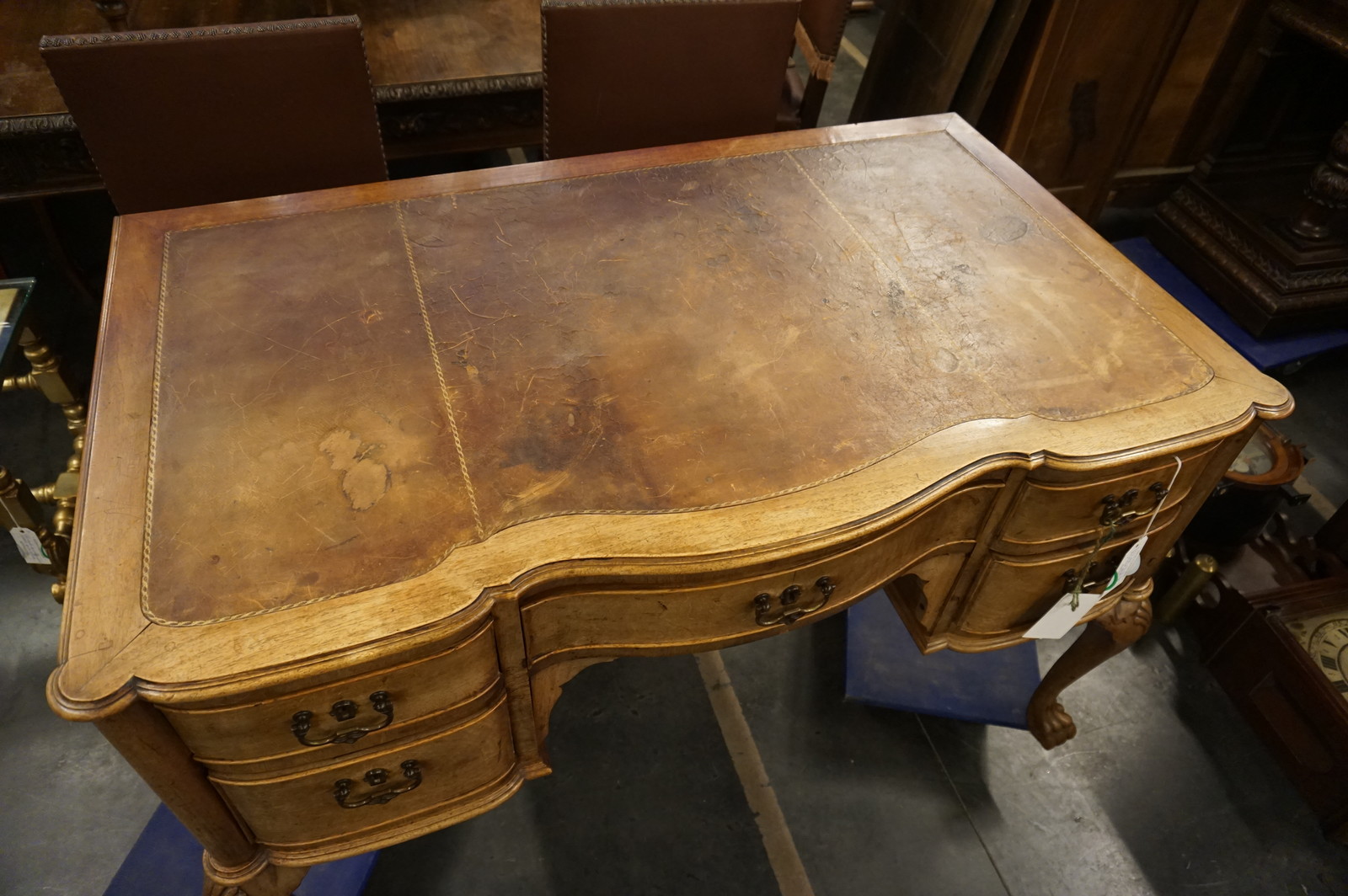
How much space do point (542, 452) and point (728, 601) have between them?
320mm

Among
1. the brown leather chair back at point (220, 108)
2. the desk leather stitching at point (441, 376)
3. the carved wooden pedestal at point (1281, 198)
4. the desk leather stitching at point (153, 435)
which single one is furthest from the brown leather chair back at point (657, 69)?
the carved wooden pedestal at point (1281, 198)

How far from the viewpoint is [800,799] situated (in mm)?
1821

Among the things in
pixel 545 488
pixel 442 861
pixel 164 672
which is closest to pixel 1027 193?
Answer: pixel 545 488

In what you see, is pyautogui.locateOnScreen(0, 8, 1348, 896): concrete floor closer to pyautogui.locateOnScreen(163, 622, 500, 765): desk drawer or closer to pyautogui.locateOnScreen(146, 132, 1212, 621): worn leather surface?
pyautogui.locateOnScreen(163, 622, 500, 765): desk drawer

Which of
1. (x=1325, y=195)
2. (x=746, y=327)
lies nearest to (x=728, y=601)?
(x=746, y=327)

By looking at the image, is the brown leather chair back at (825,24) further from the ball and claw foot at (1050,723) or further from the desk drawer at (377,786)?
the desk drawer at (377,786)

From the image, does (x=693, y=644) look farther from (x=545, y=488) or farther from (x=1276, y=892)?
(x=1276, y=892)

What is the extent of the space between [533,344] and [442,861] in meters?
1.12

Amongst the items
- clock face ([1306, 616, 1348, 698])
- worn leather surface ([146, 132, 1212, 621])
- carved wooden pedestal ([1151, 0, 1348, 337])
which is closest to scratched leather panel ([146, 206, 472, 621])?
worn leather surface ([146, 132, 1212, 621])

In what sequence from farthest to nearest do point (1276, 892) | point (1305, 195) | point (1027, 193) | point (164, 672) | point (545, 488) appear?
point (1305, 195)
point (1276, 892)
point (1027, 193)
point (545, 488)
point (164, 672)

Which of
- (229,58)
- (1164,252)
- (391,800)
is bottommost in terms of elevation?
(1164,252)

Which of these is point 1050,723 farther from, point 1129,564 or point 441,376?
point 441,376

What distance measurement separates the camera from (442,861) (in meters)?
1.69

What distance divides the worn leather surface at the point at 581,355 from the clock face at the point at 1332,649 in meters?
1.02
